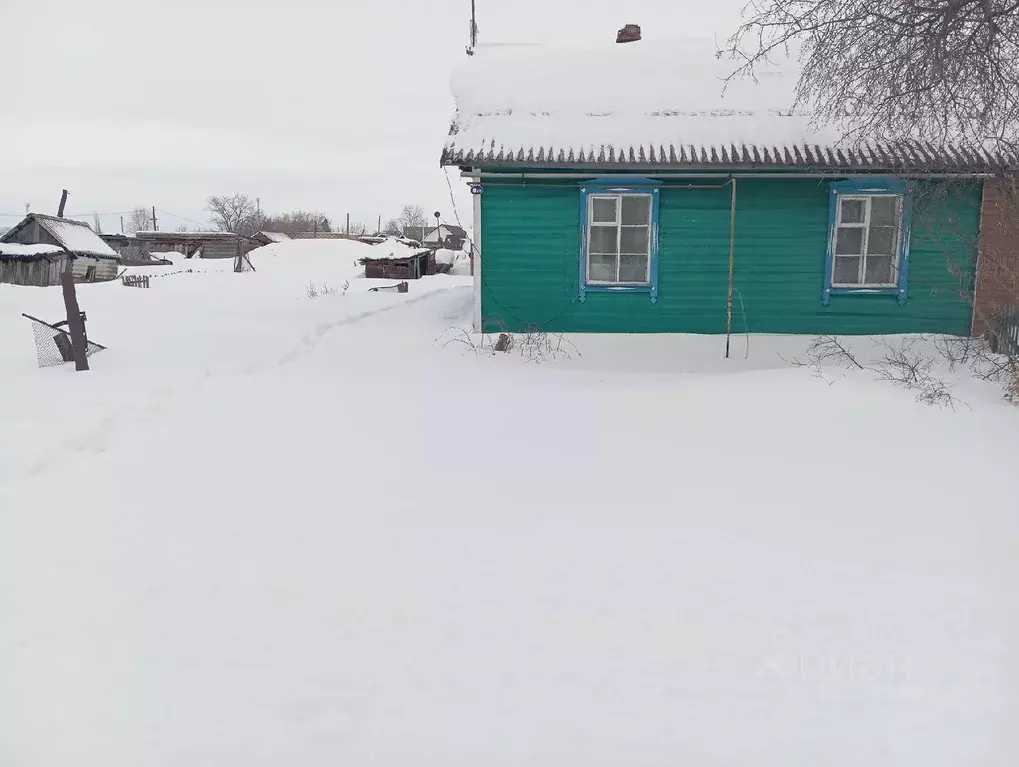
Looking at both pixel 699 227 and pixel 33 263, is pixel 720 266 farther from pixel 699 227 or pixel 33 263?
pixel 33 263

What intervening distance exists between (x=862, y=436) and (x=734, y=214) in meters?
5.45

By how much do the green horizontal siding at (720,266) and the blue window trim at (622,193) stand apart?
0.09 m

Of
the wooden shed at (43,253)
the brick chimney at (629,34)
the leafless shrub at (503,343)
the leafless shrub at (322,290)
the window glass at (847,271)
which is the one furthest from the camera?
the wooden shed at (43,253)

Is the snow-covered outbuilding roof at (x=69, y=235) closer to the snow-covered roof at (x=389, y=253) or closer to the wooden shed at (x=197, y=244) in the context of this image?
the snow-covered roof at (x=389, y=253)

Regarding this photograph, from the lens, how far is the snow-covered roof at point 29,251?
91.7ft

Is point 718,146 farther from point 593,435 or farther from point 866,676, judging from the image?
point 866,676

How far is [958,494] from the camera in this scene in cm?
446

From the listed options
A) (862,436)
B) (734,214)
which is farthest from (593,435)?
(734,214)

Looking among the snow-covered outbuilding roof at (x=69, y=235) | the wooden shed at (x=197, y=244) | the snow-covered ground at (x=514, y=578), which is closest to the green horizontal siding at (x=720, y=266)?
the snow-covered ground at (x=514, y=578)

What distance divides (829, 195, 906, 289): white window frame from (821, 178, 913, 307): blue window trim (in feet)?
0.09

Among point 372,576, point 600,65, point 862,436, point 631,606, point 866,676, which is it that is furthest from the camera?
point 600,65

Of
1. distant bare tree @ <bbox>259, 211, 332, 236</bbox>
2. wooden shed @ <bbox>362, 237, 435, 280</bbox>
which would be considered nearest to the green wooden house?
wooden shed @ <bbox>362, 237, 435, 280</bbox>

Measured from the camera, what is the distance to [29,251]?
28109mm

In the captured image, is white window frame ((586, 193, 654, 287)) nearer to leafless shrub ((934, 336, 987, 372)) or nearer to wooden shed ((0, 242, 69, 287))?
leafless shrub ((934, 336, 987, 372))
